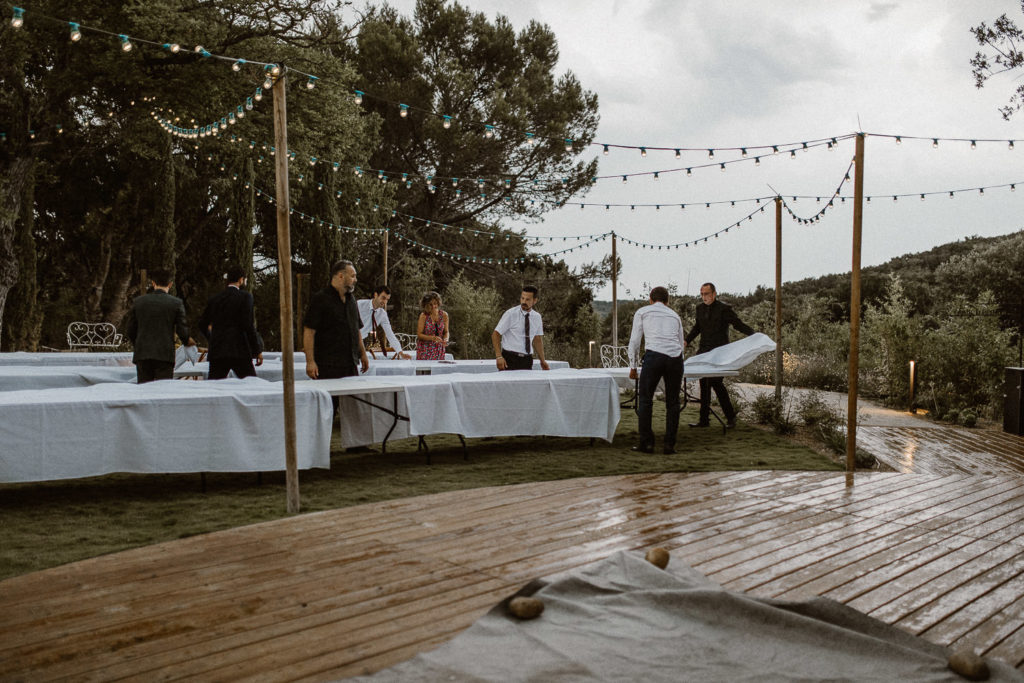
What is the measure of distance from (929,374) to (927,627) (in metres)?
8.72

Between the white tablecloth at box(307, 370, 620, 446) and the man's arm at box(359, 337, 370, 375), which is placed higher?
the man's arm at box(359, 337, 370, 375)

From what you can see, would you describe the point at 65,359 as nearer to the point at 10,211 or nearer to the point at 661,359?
the point at 10,211

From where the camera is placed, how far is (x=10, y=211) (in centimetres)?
1266

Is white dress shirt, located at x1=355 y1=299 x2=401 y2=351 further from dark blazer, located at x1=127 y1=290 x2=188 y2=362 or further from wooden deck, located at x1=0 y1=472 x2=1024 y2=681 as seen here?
wooden deck, located at x1=0 y1=472 x2=1024 y2=681

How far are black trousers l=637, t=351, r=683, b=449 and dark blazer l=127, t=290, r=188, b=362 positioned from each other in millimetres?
3746

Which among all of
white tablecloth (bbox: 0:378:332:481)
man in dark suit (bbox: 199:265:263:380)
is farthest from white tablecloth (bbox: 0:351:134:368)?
white tablecloth (bbox: 0:378:332:481)

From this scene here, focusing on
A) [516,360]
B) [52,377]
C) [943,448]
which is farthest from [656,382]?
[52,377]

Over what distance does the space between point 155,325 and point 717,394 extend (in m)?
5.32

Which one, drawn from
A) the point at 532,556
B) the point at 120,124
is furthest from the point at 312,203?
the point at 532,556

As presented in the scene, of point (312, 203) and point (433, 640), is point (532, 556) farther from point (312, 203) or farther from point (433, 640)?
point (312, 203)

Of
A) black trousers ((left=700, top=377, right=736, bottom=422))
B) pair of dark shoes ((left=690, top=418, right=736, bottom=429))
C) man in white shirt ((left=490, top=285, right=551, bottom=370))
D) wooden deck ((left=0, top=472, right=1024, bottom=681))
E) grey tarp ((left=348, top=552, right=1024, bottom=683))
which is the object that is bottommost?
pair of dark shoes ((left=690, top=418, right=736, bottom=429))

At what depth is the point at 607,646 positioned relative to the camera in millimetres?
2326

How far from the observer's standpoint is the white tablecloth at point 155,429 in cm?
437

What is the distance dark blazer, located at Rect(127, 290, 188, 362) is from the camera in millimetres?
6195
